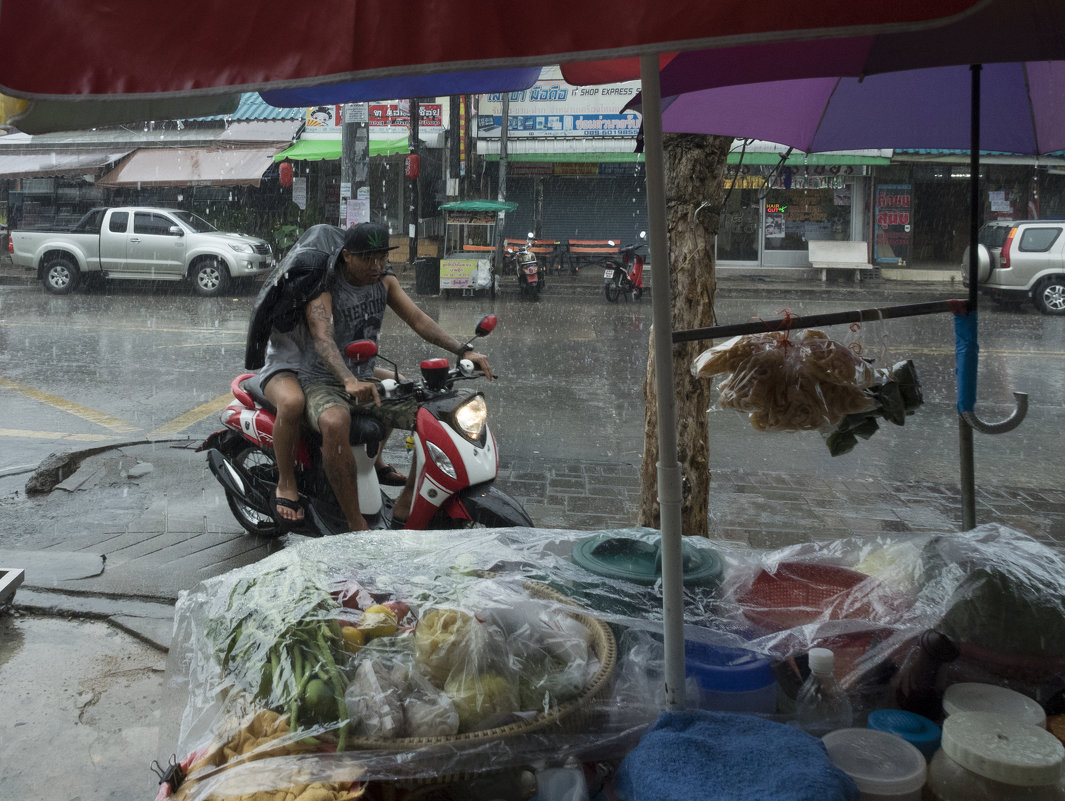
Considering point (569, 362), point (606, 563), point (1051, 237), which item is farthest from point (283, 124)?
point (606, 563)

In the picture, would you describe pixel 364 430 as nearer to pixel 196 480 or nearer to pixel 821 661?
pixel 196 480

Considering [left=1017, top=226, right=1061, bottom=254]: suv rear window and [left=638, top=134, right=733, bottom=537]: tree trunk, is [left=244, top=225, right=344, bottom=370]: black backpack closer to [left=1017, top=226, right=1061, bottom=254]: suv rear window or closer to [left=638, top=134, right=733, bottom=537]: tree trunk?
[left=638, top=134, right=733, bottom=537]: tree trunk

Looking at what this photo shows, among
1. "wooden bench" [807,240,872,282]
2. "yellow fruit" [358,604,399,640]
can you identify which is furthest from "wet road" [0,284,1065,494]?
"wooden bench" [807,240,872,282]

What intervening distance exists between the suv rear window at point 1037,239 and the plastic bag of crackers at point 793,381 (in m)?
16.5

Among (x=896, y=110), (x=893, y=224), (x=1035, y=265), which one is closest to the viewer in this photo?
(x=896, y=110)

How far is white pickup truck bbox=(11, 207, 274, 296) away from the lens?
18219 millimetres

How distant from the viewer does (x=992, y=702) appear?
1948mm

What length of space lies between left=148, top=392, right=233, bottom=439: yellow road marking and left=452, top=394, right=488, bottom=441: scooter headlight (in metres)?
3.94

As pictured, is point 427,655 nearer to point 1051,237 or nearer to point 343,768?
point 343,768

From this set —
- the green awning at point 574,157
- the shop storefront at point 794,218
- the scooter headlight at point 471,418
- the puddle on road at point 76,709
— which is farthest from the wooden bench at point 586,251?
the puddle on road at point 76,709

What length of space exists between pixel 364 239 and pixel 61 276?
16186 mm

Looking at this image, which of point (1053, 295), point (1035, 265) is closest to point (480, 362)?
point (1035, 265)

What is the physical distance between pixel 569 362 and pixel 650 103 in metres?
9.67

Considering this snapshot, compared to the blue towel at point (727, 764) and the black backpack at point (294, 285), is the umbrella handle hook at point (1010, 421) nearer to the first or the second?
the blue towel at point (727, 764)
